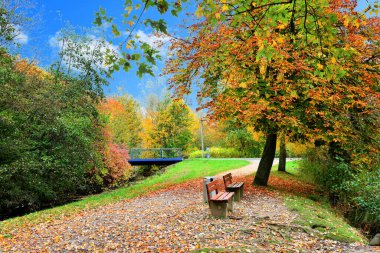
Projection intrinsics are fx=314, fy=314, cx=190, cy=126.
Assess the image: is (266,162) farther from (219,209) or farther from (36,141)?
(36,141)

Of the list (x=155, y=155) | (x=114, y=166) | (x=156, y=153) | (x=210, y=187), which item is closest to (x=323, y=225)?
(x=210, y=187)

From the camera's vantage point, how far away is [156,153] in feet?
112

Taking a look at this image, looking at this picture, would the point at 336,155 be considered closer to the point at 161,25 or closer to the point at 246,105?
the point at 246,105

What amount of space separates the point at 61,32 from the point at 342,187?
594 inches

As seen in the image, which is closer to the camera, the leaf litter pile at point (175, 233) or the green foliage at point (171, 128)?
the leaf litter pile at point (175, 233)

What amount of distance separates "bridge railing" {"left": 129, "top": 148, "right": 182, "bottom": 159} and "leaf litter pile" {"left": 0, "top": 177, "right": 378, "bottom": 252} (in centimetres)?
2295

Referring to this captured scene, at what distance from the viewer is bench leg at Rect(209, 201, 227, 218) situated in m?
6.72

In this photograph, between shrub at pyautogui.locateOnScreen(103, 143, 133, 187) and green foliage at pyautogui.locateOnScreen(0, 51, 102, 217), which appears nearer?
green foliage at pyautogui.locateOnScreen(0, 51, 102, 217)

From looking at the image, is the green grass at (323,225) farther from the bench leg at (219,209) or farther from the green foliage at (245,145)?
the green foliage at (245,145)

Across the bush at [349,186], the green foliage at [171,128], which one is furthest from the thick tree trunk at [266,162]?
the green foliage at [171,128]

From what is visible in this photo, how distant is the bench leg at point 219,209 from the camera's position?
672cm

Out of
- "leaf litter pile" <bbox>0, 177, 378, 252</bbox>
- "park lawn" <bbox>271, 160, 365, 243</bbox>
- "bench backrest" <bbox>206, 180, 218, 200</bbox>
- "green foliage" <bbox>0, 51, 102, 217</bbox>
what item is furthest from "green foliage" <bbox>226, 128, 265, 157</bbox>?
"bench backrest" <bbox>206, 180, 218, 200</bbox>

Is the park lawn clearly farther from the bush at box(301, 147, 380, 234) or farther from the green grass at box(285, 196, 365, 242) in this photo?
the bush at box(301, 147, 380, 234)

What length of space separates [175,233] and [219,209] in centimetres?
134
